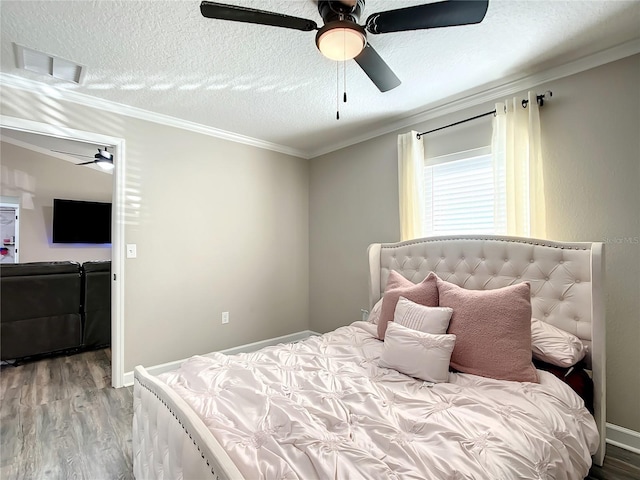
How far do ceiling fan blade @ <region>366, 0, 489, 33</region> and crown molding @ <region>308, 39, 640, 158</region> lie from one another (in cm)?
129

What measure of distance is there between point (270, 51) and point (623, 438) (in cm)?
325

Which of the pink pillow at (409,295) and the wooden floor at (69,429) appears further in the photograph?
the pink pillow at (409,295)

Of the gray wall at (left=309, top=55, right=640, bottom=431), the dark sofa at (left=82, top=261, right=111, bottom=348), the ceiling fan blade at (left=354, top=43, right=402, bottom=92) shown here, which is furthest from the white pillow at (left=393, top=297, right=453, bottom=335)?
the dark sofa at (left=82, top=261, right=111, bottom=348)

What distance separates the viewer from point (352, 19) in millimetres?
1529

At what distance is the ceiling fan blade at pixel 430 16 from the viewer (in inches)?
50.1

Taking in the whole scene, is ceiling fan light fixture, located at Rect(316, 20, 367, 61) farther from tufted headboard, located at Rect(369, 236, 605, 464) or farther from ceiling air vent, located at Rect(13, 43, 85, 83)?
ceiling air vent, located at Rect(13, 43, 85, 83)

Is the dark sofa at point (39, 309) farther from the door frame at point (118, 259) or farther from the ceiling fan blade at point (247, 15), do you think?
the ceiling fan blade at point (247, 15)

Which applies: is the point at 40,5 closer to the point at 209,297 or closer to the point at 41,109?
the point at 41,109

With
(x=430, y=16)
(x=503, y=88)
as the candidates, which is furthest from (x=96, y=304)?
(x=503, y=88)

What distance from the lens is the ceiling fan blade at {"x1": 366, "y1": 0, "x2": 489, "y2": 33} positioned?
127cm

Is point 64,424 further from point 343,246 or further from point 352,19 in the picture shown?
point 352,19

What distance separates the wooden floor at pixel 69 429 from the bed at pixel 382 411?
313mm

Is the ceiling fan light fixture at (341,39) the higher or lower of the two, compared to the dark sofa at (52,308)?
higher

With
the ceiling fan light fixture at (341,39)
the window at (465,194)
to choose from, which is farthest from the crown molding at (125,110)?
the ceiling fan light fixture at (341,39)
